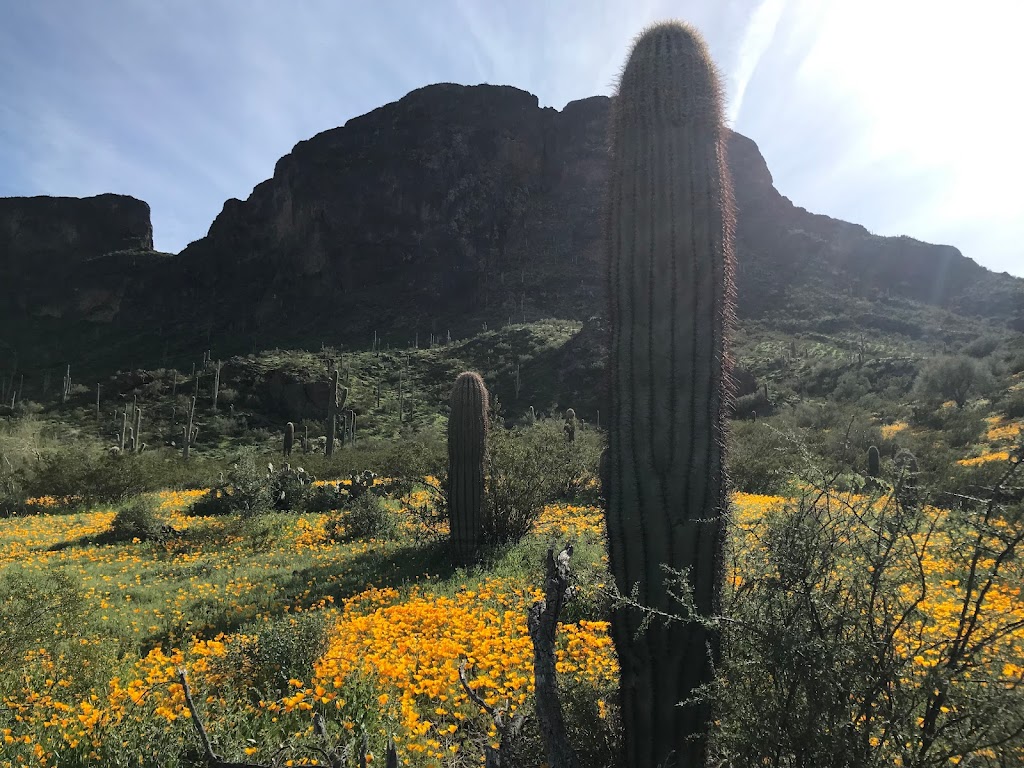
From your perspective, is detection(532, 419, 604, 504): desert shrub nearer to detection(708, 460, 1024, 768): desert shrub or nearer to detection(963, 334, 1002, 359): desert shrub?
detection(708, 460, 1024, 768): desert shrub

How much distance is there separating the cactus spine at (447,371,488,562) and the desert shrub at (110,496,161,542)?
19.3 feet

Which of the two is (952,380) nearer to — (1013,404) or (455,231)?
(1013,404)

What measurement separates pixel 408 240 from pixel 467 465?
237 ft

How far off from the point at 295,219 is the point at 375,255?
14.3m

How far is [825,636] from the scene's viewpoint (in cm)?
205

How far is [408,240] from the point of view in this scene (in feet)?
248

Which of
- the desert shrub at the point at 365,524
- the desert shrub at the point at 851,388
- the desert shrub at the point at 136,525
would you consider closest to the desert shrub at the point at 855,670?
the desert shrub at the point at 365,524

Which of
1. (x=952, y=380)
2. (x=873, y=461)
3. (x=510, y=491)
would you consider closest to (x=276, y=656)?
(x=510, y=491)

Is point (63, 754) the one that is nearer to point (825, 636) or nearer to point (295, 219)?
point (825, 636)

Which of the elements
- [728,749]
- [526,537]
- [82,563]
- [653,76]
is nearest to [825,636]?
[728,749]

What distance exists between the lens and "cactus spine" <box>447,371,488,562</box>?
735 cm

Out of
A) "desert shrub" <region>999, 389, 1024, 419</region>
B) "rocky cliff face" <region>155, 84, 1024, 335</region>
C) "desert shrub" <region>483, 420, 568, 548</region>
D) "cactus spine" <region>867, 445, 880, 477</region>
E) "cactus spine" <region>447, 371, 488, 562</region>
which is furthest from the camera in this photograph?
"rocky cliff face" <region>155, 84, 1024, 335</region>

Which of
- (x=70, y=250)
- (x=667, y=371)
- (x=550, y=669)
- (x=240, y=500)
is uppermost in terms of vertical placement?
(x=70, y=250)

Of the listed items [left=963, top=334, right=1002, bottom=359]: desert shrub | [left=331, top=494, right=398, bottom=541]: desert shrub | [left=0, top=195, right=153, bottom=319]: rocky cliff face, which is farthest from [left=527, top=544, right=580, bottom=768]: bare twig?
[left=0, top=195, right=153, bottom=319]: rocky cliff face
